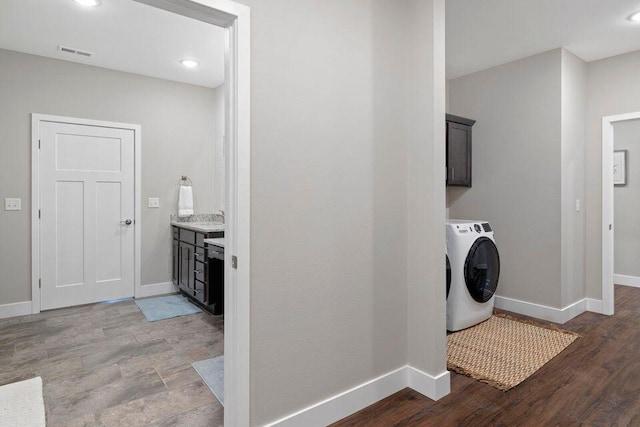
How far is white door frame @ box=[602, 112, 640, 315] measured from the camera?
12.1 ft

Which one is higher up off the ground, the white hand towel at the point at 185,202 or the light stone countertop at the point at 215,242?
the white hand towel at the point at 185,202

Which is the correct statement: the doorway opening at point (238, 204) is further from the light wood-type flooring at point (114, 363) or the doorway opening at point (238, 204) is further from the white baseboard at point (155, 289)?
the white baseboard at point (155, 289)

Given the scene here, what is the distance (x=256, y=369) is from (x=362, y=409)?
0.74m

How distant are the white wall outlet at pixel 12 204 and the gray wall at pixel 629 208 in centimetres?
736

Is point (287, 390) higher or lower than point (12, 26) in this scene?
lower

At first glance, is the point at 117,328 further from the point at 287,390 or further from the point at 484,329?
the point at 484,329

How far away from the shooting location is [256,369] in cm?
169

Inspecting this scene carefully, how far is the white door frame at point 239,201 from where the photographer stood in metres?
1.63

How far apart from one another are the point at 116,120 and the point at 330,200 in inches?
137

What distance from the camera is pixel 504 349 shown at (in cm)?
285

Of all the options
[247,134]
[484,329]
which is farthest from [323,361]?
[484,329]

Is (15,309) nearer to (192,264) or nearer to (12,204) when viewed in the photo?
(12,204)

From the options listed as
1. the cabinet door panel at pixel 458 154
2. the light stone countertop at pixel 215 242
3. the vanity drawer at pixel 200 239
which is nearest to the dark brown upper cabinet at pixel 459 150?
the cabinet door panel at pixel 458 154

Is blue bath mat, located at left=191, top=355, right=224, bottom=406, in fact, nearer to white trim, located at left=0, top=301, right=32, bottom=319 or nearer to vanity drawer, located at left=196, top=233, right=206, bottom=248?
vanity drawer, located at left=196, top=233, right=206, bottom=248
